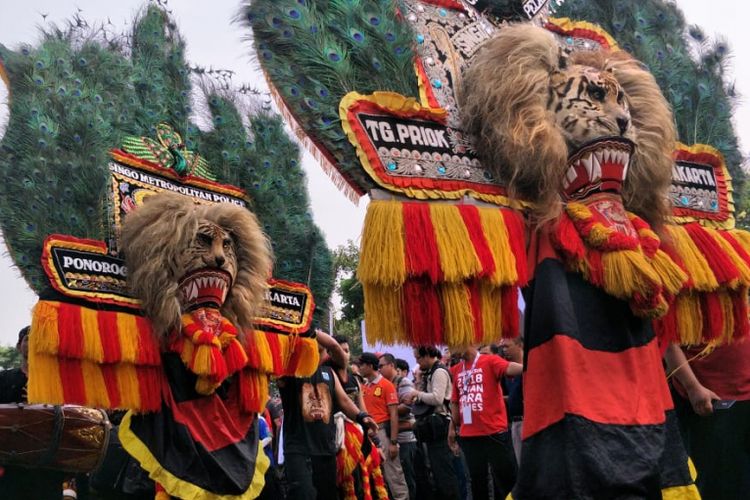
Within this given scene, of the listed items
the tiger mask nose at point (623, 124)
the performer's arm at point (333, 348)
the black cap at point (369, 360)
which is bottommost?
the performer's arm at point (333, 348)

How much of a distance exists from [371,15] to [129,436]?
2.60m

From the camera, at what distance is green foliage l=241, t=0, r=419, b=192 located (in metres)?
3.58

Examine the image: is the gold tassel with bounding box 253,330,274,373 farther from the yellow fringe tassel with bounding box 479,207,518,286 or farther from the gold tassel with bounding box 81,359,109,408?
the yellow fringe tassel with bounding box 479,207,518,286

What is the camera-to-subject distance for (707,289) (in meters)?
4.07

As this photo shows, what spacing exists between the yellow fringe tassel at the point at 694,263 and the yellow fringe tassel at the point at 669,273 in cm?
31

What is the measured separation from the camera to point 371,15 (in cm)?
368

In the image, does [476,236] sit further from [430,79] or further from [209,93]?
[209,93]

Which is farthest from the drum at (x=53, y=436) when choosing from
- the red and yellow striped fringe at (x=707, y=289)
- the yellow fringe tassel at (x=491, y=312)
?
the red and yellow striped fringe at (x=707, y=289)

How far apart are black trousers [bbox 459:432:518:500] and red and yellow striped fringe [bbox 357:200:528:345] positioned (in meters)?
3.39

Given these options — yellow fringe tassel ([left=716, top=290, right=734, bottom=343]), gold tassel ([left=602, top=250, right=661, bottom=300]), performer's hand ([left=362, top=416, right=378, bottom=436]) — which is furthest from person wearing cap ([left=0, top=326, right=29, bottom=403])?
yellow fringe tassel ([left=716, top=290, right=734, bottom=343])

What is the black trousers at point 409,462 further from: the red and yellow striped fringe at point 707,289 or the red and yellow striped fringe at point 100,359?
the red and yellow striped fringe at point 707,289

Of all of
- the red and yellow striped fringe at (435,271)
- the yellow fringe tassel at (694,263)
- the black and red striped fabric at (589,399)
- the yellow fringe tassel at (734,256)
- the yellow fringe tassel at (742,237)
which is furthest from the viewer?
the yellow fringe tassel at (742,237)

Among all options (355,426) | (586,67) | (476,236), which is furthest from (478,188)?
(355,426)

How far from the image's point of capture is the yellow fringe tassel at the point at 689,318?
13.5ft
